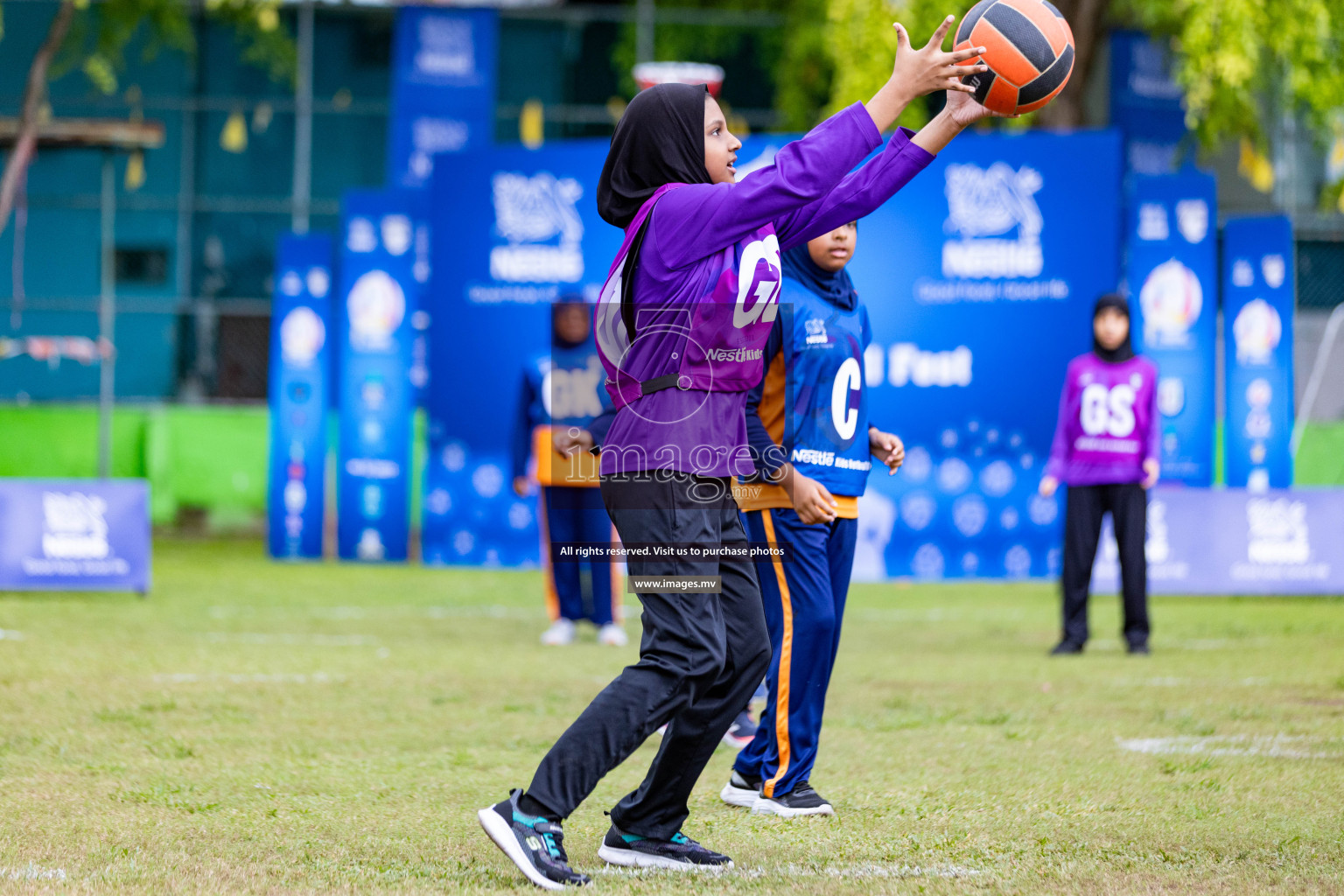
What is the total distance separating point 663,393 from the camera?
385cm

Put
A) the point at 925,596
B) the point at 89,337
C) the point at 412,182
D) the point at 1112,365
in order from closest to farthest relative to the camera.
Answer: the point at 1112,365, the point at 925,596, the point at 412,182, the point at 89,337

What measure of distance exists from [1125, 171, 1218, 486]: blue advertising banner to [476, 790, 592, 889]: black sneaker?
11.5 metres

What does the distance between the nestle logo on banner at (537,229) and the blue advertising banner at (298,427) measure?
2273mm

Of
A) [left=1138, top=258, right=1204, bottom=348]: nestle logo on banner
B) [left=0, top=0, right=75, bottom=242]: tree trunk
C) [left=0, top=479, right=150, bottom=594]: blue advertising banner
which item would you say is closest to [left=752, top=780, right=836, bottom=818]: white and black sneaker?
[left=0, top=479, right=150, bottom=594]: blue advertising banner

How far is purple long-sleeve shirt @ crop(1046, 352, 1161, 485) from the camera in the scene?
9.06 m

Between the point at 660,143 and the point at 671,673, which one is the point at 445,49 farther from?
the point at 671,673

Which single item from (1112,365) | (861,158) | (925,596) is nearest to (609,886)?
(861,158)

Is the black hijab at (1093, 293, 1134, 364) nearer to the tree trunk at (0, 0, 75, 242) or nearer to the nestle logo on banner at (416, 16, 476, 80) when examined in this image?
the tree trunk at (0, 0, 75, 242)

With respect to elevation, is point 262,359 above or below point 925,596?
above

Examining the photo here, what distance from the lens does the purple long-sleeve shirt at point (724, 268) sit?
3578 mm

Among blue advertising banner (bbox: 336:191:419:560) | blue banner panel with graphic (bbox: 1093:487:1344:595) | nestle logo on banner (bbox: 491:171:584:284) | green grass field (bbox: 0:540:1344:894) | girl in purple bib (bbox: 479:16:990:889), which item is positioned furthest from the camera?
blue advertising banner (bbox: 336:191:419:560)

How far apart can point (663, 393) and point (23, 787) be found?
8.53ft

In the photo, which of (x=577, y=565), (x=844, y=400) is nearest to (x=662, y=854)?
(x=844, y=400)

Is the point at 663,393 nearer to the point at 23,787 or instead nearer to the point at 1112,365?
the point at 23,787
